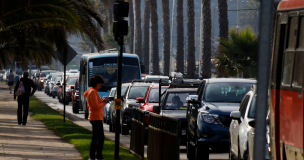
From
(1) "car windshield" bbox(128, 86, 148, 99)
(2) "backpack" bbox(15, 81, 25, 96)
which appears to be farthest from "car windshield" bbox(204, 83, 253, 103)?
(2) "backpack" bbox(15, 81, 25, 96)

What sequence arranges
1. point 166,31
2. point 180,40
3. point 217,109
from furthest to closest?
point 166,31 < point 180,40 < point 217,109

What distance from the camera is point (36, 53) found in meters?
26.3

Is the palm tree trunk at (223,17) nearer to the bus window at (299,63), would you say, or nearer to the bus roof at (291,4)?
the bus roof at (291,4)

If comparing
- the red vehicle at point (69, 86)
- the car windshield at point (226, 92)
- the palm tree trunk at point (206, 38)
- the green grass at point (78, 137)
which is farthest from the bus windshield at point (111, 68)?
the car windshield at point (226, 92)

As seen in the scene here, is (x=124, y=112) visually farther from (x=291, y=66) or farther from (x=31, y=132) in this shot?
(x=291, y=66)

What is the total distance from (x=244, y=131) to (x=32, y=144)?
6.58 meters

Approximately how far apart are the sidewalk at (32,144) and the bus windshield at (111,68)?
755 centimetres

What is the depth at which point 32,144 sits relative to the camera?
47.1ft

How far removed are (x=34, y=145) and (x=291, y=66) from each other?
8011 millimetres

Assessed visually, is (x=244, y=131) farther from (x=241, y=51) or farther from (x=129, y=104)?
(x=241, y=51)

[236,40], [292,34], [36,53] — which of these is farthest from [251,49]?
[292,34]

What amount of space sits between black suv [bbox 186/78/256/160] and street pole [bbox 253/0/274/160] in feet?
23.4

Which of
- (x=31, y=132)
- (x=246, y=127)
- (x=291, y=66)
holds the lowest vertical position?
(x=31, y=132)

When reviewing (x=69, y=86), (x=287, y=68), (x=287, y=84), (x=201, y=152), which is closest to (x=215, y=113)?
(x=201, y=152)
